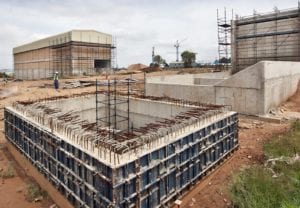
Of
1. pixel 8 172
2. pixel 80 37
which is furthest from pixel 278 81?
pixel 80 37

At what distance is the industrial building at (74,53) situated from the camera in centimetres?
4034

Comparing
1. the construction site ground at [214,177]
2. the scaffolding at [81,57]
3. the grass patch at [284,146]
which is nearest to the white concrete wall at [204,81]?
the construction site ground at [214,177]

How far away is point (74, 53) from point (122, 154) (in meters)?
36.1

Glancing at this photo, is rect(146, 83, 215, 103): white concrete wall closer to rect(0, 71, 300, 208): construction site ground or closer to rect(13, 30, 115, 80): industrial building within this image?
rect(0, 71, 300, 208): construction site ground

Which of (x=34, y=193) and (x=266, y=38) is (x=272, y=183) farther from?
(x=266, y=38)

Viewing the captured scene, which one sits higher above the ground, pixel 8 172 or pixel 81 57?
pixel 81 57

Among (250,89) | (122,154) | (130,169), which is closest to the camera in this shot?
(130,169)

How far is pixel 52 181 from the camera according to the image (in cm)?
865

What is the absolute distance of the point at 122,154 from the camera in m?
6.57

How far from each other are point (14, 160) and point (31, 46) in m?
47.4

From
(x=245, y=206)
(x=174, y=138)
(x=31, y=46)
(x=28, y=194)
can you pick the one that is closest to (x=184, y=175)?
(x=174, y=138)

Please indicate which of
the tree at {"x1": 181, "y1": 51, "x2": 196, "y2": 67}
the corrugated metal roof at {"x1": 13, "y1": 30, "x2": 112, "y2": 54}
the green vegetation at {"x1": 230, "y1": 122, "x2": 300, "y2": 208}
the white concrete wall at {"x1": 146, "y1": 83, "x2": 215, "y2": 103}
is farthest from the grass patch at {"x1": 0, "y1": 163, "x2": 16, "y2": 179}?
the tree at {"x1": 181, "y1": 51, "x2": 196, "y2": 67}

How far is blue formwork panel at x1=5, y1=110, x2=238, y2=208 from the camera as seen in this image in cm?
612

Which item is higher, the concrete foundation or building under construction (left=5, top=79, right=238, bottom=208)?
the concrete foundation
